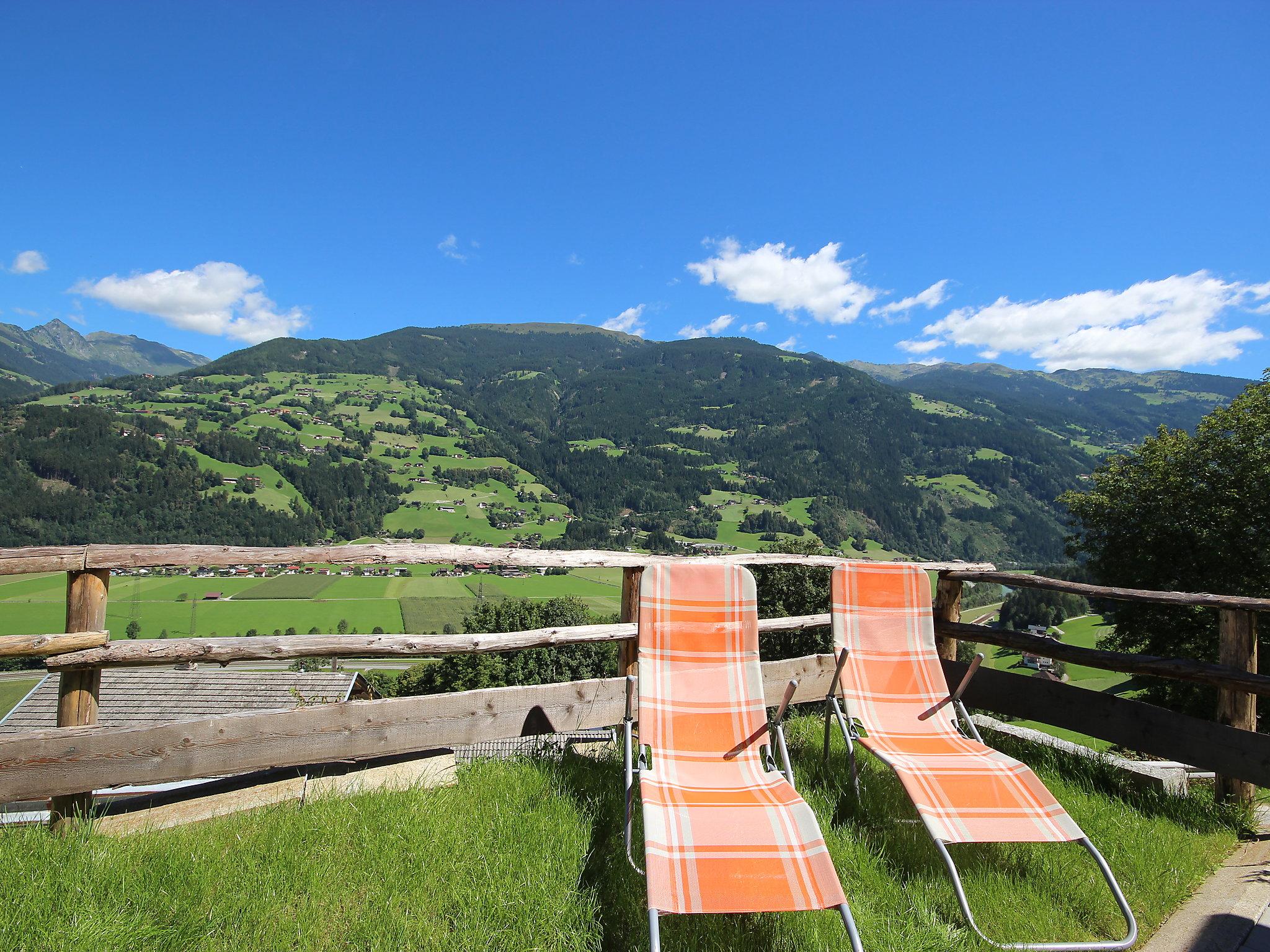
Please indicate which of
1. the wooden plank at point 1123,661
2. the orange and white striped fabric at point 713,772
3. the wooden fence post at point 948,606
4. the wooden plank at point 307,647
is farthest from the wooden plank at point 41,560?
the wooden fence post at point 948,606

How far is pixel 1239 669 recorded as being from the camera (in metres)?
3.14

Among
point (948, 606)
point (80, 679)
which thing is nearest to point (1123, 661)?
point (948, 606)

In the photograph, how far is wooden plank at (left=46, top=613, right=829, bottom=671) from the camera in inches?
106

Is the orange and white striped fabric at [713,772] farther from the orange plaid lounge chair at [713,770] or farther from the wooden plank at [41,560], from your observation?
the wooden plank at [41,560]

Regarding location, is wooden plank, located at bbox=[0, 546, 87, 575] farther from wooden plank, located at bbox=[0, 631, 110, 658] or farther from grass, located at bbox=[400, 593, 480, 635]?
grass, located at bbox=[400, 593, 480, 635]

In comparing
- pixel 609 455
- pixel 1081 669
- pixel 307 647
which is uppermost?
pixel 609 455

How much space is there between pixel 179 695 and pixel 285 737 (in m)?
10.9

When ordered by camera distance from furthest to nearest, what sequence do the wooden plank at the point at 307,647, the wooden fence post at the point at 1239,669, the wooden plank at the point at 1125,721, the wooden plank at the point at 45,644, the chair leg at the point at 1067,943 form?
the wooden fence post at the point at 1239,669
the wooden plank at the point at 1125,721
the wooden plank at the point at 307,647
the wooden plank at the point at 45,644
the chair leg at the point at 1067,943

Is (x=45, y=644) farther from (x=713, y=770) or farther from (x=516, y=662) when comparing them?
Result: (x=516, y=662)

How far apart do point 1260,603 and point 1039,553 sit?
118051 millimetres

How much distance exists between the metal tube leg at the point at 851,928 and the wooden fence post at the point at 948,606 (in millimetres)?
2843

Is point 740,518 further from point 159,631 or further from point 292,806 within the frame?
point 292,806

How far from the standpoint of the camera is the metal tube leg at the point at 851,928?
1.81 meters

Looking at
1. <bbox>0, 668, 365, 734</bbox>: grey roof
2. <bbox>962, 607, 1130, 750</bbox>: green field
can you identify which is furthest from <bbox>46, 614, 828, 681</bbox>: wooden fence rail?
<bbox>962, 607, 1130, 750</bbox>: green field
